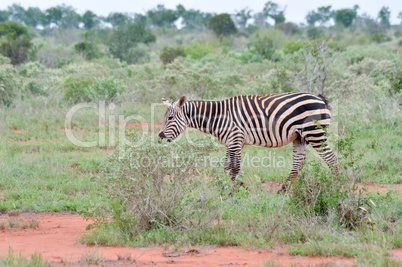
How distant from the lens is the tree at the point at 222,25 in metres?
45.0

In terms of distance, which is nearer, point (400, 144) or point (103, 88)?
point (400, 144)

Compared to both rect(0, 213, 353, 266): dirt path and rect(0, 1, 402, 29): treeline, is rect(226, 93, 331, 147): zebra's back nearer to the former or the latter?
rect(0, 213, 353, 266): dirt path

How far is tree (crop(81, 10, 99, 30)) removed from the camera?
223ft

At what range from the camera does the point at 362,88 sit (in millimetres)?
16203

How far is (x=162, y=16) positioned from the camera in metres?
70.0

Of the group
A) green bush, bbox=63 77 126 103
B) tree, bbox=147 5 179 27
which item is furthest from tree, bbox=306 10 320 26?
green bush, bbox=63 77 126 103

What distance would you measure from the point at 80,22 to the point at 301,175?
64.2 meters

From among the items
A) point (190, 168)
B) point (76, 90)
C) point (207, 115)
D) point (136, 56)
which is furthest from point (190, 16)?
point (190, 168)

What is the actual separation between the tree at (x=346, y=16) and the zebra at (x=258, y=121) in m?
58.1

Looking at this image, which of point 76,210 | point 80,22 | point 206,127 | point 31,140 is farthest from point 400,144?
point 80,22

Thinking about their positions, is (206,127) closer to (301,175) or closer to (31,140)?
(301,175)

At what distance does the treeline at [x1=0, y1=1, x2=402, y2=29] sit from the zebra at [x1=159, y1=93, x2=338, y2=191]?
5216cm

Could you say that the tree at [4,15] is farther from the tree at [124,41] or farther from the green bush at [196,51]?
the green bush at [196,51]

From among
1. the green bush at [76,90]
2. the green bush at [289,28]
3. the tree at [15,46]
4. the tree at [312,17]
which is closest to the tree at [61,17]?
the green bush at [289,28]
